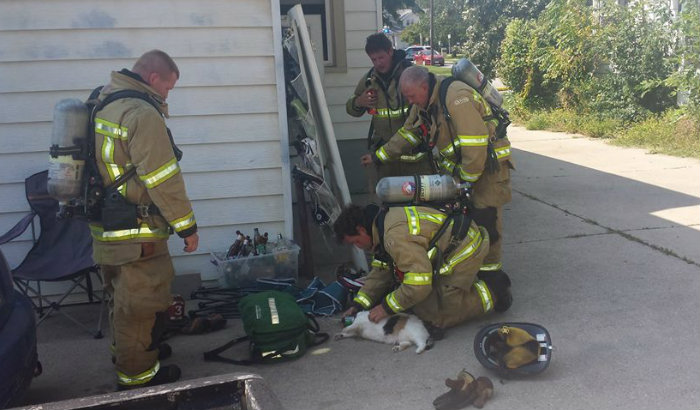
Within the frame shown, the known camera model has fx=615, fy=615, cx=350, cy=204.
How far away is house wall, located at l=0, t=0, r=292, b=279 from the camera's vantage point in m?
4.63

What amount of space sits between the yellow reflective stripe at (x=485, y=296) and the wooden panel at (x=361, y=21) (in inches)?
183

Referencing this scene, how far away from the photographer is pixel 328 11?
7785mm

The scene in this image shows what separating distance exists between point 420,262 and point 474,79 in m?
1.64

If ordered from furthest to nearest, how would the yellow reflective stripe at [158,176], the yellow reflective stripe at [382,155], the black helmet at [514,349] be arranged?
1. the yellow reflective stripe at [382,155]
2. the black helmet at [514,349]
3. the yellow reflective stripe at [158,176]

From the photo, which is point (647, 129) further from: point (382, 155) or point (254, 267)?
point (254, 267)

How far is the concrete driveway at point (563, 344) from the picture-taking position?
3.44 m

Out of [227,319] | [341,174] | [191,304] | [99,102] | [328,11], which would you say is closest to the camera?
[99,102]

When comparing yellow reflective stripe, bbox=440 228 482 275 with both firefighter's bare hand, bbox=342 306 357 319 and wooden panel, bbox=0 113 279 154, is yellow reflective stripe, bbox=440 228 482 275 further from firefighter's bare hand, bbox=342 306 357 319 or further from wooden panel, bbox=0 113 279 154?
wooden panel, bbox=0 113 279 154

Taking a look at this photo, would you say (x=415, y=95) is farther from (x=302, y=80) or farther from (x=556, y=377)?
(x=556, y=377)

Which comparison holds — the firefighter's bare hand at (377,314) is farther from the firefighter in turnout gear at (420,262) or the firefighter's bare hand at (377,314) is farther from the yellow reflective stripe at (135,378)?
the yellow reflective stripe at (135,378)

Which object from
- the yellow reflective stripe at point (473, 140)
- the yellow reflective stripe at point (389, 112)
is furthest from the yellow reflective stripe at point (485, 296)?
the yellow reflective stripe at point (389, 112)

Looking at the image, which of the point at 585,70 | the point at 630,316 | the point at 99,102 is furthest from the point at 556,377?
the point at 585,70

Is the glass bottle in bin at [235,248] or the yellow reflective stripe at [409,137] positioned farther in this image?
the yellow reflective stripe at [409,137]

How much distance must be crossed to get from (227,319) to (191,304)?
48 cm
